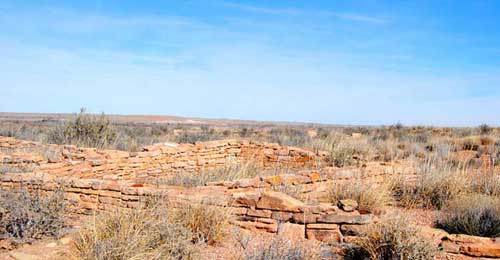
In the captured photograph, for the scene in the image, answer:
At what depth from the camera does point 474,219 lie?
19.1ft

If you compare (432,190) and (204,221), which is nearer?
(204,221)

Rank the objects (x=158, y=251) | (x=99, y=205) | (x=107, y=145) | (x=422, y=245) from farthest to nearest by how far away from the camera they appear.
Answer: (x=107, y=145)
(x=99, y=205)
(x=422, y=245)
(x=158, y=251)

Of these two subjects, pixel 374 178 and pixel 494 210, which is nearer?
pixel 494 210

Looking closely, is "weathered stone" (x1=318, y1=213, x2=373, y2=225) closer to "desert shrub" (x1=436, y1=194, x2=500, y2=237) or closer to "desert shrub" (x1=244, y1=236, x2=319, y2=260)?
"desert shrub" (x1=244, y1=236, x2=319, y2=260)

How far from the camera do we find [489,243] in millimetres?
4883

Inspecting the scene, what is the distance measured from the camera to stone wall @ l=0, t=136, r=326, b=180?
877 cm

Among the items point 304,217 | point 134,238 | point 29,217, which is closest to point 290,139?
point 304,217

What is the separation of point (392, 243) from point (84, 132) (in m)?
11.4

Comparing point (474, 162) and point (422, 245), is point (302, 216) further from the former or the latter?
point (474, 162)

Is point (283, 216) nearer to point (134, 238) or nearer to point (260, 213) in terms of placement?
point (260, 213)

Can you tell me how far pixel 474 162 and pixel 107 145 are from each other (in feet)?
34.9

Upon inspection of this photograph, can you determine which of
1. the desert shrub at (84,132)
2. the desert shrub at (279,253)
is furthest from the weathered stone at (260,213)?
the desert shrub at (84,132)

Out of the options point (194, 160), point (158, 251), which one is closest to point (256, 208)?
point (158, 251)

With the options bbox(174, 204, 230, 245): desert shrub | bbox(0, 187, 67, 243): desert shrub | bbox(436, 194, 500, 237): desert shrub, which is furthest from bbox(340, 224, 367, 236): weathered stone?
bbox(0, 187, 67, 243): desert shrub
